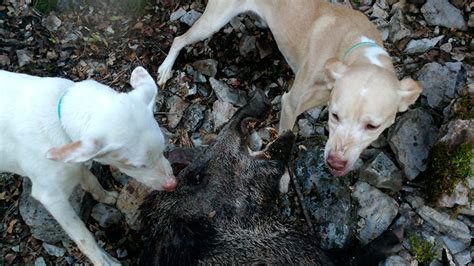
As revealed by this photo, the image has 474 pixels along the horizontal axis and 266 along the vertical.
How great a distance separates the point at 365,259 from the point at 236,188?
1.15m

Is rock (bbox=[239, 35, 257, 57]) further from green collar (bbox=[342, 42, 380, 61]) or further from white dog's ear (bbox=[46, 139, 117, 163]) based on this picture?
white dog's ear (bbox=[46, 139, 117, 163])

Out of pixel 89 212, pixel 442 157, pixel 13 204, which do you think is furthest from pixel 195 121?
pixel 442 157

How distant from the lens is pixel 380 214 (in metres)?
4.25

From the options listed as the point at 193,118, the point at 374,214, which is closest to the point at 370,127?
the point at 374,214

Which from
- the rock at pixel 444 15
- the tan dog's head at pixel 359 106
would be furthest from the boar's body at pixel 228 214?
the rock at pixel 444 15

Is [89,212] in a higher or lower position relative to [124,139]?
lower

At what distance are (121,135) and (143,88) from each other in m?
0.44

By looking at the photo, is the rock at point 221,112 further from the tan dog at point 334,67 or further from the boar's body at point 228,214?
the boar's body at point 228,214

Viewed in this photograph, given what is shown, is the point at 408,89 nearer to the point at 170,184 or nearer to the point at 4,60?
the point at 170,184

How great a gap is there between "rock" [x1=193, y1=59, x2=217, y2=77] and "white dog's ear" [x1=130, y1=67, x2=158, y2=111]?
6.03 ft

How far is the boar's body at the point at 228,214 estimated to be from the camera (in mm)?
3393

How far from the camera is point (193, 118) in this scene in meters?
4.93

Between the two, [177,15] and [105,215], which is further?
[177,15]

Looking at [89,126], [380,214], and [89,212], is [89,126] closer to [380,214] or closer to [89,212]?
[89,212]
